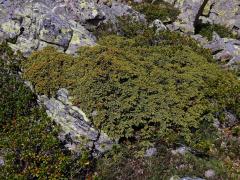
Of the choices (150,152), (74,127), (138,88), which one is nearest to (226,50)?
(138,88)

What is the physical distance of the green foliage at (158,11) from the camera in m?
23.3

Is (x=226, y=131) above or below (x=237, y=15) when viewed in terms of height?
below

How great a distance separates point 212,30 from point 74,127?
13028 millimetres

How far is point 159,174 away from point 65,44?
22.7 ft

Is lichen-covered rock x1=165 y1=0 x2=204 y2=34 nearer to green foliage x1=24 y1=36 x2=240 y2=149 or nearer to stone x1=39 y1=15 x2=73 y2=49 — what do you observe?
green foliage x1=24 y1=36 x2=240 y2=149

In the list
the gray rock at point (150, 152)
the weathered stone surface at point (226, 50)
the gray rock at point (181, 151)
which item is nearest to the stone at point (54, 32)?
the gray rock at point (150, 152)

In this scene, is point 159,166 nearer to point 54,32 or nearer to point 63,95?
point 63,95

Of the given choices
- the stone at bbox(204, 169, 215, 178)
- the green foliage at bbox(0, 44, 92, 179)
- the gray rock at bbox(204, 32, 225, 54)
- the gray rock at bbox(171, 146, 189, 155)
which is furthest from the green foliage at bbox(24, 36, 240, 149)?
the gray rock at bbox(204, 32, 225, 54)

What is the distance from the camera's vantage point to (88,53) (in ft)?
51.6

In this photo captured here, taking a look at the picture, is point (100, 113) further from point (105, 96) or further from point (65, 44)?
point (65, 44)

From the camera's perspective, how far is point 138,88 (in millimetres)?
14719

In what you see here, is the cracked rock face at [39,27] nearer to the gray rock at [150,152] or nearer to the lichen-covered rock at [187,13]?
the gray rock at [150,152]

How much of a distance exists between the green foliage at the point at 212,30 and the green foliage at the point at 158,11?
165 centimetres

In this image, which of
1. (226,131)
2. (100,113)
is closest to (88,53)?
(100,113)
